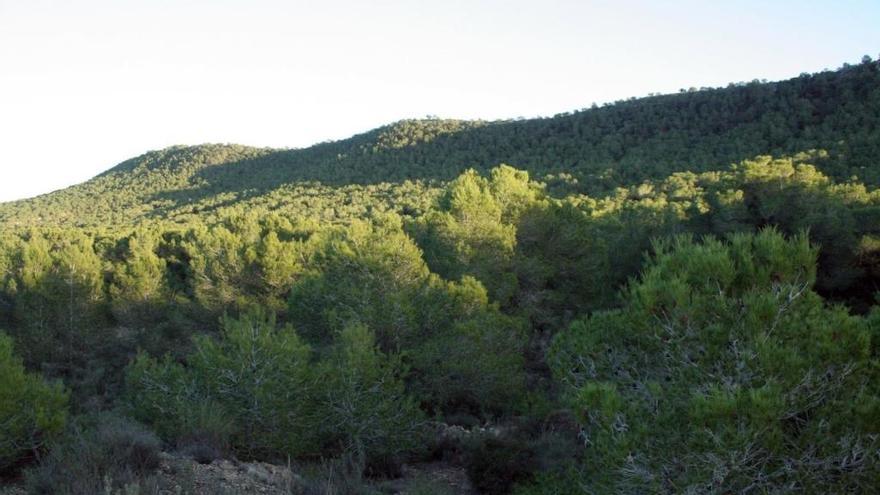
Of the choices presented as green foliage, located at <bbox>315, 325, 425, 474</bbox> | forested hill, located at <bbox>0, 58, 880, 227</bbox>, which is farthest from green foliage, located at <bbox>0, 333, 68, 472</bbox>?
forested hill, located at <bbox>0, 58, 880, 227</bbox>

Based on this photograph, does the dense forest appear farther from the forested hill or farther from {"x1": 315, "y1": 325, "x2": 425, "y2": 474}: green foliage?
the forested hill

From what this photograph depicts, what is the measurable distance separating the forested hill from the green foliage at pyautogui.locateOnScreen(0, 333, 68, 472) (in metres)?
22.4

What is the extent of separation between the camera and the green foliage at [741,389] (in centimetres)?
489

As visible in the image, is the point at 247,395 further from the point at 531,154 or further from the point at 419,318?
the point at 531,154

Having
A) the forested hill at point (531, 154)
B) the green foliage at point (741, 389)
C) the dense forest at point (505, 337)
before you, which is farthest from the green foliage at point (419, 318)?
the forested hill at point (531, 154)

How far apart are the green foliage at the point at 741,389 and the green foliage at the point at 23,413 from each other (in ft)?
21.4

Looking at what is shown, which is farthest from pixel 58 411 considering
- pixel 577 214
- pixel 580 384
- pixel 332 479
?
pixel 577 214

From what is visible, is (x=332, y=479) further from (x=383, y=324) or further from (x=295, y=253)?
(x=295, y=253)

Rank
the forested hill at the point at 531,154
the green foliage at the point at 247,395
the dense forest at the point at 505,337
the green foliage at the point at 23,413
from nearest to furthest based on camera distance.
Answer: the dense forest at the point at 505,337 → the green foliage at the point at 23,413 → the green foliage at the point at 247,395 → the forested hill at the point at 531,154

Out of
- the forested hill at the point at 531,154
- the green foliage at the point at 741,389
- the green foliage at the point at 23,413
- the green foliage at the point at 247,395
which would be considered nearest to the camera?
the green foliage at the point at 741,389

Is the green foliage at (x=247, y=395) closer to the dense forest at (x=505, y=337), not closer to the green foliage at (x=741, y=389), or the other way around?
the dense forest at (x=505, y=337)

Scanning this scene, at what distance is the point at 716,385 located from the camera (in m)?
5.16

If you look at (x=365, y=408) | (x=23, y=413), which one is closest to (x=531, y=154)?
(x=365, y=408)

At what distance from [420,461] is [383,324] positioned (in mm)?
3000
